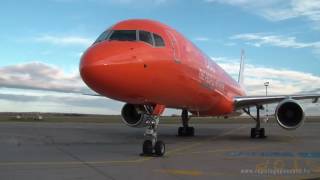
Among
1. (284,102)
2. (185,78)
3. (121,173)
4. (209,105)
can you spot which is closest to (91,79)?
(121,173)

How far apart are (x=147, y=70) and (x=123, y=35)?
1.37 meters

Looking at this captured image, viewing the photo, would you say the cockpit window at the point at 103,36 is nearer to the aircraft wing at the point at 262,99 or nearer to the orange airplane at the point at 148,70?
the orange airplane at the point at 148,70

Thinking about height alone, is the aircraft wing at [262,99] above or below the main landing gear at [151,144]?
above

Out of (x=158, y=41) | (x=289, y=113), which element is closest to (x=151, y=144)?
(x=158, y=41)

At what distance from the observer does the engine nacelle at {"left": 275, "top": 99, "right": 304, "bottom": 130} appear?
20.8 m

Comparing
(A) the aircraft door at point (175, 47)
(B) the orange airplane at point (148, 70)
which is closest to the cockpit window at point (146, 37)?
(B) the orange airplane at point (148, 70)

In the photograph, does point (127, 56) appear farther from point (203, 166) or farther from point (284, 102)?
point (284, 102)

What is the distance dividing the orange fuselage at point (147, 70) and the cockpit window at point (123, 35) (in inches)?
8.2

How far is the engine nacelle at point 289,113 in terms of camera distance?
20.8m

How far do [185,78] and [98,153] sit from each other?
149 inches

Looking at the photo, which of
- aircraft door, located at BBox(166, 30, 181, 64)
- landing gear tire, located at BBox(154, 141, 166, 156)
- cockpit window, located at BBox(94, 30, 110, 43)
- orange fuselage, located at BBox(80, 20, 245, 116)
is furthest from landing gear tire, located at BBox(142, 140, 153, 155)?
cockpit window, located at BBox(94, 30, 110, 43)

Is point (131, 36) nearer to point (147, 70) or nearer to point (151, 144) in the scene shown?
point (147, 70)

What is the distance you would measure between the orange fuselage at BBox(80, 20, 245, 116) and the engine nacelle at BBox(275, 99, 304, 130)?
4.59 meters

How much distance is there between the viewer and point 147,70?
12477 millimetres
